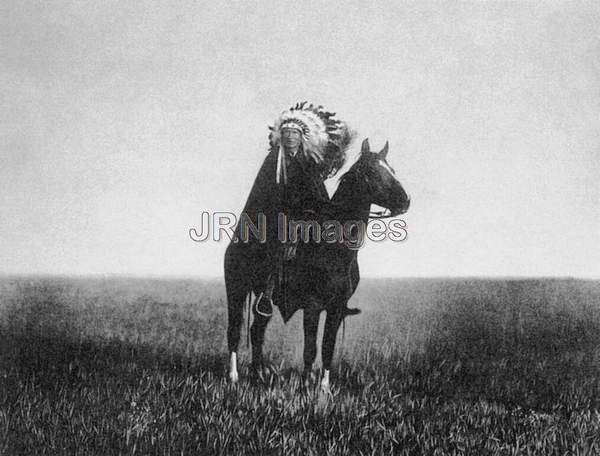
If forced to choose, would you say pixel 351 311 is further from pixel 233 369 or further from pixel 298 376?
pixel 233 369

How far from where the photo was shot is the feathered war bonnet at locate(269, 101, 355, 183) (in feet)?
11.9

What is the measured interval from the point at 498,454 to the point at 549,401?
26.1 inches

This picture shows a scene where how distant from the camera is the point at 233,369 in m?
3.67

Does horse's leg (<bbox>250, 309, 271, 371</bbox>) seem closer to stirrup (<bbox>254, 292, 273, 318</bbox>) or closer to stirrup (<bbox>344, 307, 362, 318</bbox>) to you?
stirrup (<bbox>254, 292, 273, 318</bbox>)

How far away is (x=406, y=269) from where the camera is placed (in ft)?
12.1

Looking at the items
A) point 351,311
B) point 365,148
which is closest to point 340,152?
point 365,148

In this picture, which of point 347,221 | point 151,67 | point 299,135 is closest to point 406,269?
point 347,221

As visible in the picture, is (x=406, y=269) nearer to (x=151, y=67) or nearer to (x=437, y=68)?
(x=437, y=68)

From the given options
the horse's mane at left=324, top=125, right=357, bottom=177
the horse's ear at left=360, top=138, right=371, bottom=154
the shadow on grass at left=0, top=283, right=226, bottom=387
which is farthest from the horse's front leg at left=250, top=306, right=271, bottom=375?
the horse's ear at left=360, top=138, right=371, bottom=154

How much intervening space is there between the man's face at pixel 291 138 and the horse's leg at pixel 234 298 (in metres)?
0.74

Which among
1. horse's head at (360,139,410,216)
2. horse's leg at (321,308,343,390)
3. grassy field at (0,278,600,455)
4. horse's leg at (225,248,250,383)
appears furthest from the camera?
horse's leg at (225,248,250,383)

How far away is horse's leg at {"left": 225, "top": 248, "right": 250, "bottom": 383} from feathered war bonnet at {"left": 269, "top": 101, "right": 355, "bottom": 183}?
60 centimetres

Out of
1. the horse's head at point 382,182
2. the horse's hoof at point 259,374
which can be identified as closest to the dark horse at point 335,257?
the horse's head at point 382,182

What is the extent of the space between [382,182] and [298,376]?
4.23ft
